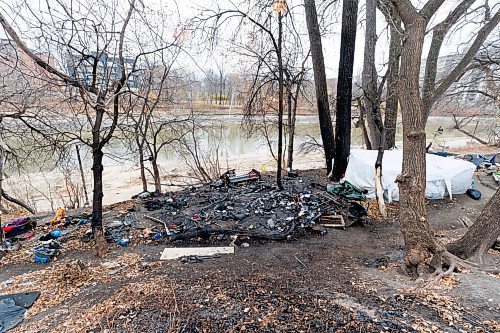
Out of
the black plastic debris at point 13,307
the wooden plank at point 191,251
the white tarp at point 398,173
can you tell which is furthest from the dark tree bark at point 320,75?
the black plastic debris at point 13,307

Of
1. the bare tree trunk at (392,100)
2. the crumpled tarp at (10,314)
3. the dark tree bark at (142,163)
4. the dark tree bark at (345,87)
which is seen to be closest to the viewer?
the crumpled tarp at (10,314)

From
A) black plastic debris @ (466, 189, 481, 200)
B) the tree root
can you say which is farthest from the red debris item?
black plastic debris @ (466, 189, 481, 200)

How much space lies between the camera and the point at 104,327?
97.3 inches

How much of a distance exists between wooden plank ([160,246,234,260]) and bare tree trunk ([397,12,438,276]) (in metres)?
2.39

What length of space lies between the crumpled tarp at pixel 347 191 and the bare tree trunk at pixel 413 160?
3382 mm

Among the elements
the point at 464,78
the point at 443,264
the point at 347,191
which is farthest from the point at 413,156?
the point at 464,78

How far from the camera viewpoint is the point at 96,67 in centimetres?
389

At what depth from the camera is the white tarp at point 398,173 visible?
6891 mm

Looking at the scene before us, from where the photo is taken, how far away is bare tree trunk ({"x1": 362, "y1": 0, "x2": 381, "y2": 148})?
787 centimetres

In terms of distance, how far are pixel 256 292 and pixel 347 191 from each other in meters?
4.58

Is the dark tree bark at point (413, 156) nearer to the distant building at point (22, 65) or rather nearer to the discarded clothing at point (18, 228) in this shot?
the distant building at point (22, 65)

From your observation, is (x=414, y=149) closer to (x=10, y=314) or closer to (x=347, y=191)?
(x=347, y=191)

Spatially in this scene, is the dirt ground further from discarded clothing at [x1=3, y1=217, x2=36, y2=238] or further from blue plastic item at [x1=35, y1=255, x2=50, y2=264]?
discarded clothing at [x1=3, y1=217, x2=36, y2=238]

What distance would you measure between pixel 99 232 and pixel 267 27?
4.79 m
